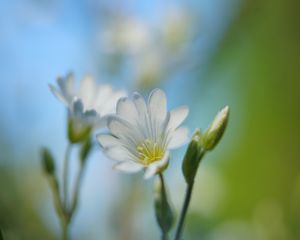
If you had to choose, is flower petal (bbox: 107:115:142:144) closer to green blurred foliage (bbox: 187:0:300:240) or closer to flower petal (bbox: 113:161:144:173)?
flower petal (bbox: 113:161:144:173)

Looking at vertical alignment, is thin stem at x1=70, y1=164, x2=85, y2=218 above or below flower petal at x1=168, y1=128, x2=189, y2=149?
Result: below

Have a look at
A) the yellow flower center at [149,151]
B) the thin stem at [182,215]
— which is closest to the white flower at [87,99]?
the yellow flower center at [149,151]

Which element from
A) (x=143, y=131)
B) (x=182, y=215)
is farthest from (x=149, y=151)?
(x=182, y=215)

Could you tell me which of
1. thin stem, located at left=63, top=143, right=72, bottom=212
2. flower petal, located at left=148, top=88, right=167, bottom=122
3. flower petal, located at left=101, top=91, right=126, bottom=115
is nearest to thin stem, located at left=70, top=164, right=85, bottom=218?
thin stem, located at left=63, top=143, right=72, bottom=212

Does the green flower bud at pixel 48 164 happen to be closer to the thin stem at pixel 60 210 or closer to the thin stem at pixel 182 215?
the thin stem at pixel 60 210

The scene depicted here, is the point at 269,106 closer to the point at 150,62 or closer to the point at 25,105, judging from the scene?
the point at 150,62

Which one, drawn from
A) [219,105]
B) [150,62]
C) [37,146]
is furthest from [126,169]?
[219,105]
